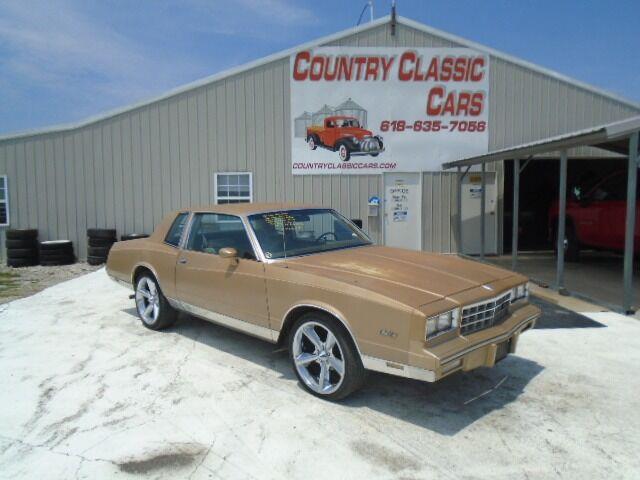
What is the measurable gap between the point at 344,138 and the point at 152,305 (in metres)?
7.69

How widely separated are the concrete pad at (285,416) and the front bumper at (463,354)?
0.43m

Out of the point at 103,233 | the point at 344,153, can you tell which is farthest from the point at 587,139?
the point at 103,233

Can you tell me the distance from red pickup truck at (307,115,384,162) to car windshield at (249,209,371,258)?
7121mm

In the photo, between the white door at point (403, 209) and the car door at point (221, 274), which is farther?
the white door at point (403, 209)

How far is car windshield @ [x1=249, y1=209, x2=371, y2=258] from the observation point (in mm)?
4385

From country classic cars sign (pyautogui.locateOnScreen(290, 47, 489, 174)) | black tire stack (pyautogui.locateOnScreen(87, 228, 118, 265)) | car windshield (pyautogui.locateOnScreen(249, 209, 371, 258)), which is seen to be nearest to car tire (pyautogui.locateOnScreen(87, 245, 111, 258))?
black tire stack (pyautogui.locateOnScreen(87, 228, 118, 265))

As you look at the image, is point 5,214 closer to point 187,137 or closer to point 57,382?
point 187,137

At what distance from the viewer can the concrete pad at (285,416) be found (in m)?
2.86

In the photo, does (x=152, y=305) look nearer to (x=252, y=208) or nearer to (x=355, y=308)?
(x=252, y=208)

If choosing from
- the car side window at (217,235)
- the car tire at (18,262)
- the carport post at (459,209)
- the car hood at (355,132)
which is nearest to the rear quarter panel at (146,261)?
the car side window at (217,235)

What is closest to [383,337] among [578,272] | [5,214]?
[578,272]

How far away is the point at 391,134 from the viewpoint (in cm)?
1212

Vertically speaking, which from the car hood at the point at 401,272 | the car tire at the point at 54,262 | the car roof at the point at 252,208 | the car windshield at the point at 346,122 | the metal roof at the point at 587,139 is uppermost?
the car windshield at the point at 346,122

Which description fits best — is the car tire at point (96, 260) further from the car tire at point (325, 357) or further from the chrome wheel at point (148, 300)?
the car tire at point (325, 357)
